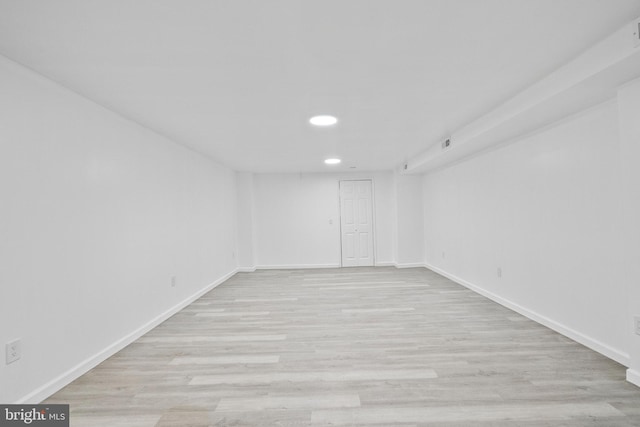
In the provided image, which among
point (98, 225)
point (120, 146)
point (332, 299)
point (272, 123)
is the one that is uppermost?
point (272, 123)

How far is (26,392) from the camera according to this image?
202 centimetres

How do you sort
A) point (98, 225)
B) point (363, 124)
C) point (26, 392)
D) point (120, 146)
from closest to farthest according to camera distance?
point (26, 392), point (98, 225), point (120, 146), point (363, 124)

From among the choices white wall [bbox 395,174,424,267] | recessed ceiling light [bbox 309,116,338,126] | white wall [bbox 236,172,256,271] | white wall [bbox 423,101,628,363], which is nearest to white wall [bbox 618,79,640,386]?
white wall [bbox 423,101,628,363]

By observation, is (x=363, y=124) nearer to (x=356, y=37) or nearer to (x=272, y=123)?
(x=272, y=123)

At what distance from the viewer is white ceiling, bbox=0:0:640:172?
157 centimetres

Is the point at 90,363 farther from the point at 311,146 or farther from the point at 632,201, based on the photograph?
the point at 632,201

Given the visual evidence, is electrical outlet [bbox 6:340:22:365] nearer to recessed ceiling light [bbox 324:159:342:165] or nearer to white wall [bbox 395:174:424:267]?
recessed ceiling light [bbox 324:159:342:165]

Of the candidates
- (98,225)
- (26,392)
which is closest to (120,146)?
(98,225)

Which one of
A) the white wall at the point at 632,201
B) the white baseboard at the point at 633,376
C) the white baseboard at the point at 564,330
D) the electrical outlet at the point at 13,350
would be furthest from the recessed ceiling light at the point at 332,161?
the electrical outlet at the point at 13,350

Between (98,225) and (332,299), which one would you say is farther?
(332,299)

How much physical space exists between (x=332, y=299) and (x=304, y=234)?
3054 millimetres

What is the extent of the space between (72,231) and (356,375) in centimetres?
250

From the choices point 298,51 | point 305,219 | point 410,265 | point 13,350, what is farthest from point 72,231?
point 410,265

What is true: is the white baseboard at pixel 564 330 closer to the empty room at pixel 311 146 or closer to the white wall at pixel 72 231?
the empty room at pixel 311 146
